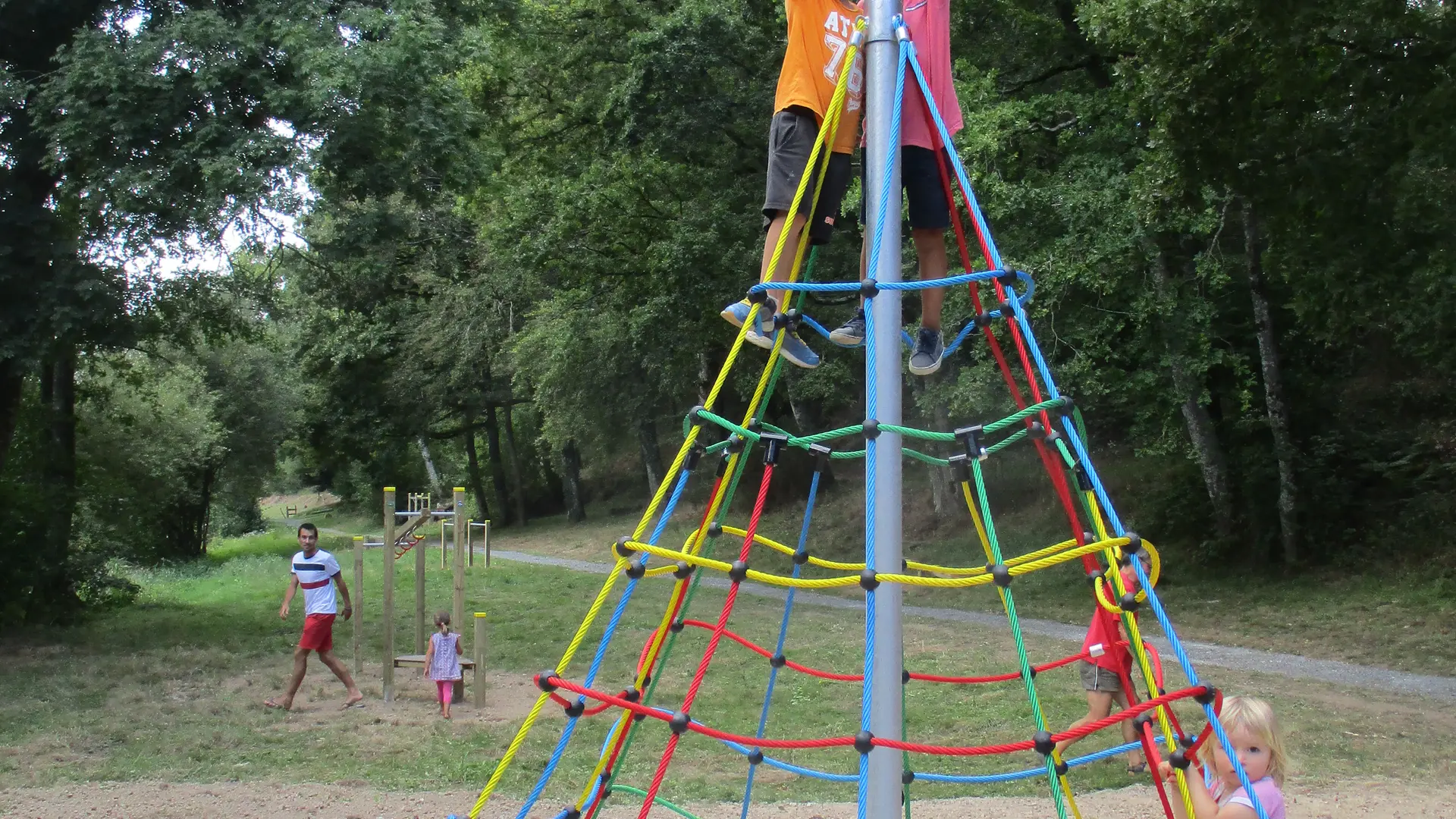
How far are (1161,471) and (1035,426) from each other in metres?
14.2

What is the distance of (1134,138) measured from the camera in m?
11.1

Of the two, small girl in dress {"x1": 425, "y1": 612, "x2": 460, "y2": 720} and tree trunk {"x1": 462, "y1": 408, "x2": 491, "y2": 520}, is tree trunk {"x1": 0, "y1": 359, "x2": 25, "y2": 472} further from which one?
tree trunk {"x1": 462, "y1": 408, "x2": 491, "y2": 520}

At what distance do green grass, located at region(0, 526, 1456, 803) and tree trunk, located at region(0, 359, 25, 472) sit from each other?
2.07 metres

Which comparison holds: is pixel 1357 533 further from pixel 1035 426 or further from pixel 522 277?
pixel 522 277

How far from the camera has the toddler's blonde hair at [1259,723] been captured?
2582 mm

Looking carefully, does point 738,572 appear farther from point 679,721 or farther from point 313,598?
point 313,598

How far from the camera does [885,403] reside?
2.73 metres

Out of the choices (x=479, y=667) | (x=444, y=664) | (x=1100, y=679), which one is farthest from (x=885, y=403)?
(x=479, y=667)

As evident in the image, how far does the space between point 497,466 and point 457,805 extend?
26875 millimetres

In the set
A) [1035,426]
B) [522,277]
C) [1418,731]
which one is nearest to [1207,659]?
[1418,731]

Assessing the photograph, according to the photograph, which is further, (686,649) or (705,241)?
(705,241)

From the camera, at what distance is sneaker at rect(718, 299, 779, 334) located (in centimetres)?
298

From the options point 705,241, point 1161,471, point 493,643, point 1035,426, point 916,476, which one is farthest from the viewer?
point 916,476

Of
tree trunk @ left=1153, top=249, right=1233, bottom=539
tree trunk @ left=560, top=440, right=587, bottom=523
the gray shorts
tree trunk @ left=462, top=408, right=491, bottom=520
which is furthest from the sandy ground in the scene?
tree trunk @ left=462, top=408, right=491, bottom=520
